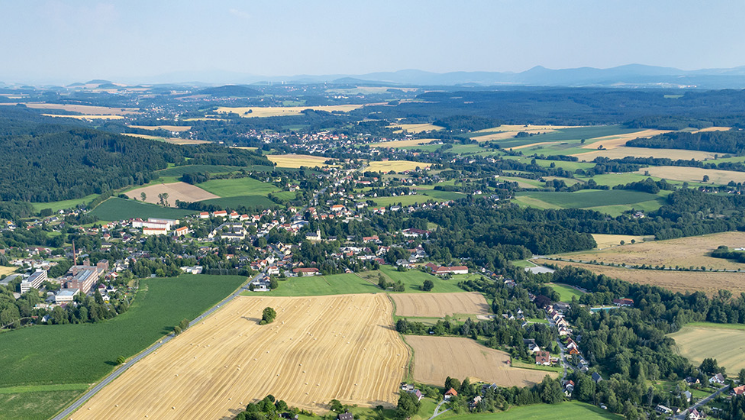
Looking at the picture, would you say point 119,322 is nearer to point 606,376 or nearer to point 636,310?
point 606,376

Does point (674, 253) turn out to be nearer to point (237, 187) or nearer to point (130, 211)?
point (237, 187)

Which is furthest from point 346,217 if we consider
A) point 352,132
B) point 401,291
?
point 352,132

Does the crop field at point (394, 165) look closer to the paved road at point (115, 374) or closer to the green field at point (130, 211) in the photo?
the green field at point (130, 211)

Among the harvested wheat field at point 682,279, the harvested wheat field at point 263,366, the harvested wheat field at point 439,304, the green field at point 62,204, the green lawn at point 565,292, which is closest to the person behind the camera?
the harvested wheat field at point 263,366

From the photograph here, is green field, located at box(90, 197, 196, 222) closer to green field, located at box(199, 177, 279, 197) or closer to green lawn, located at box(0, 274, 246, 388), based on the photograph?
green field, located at box(199, 177, 279, 197)

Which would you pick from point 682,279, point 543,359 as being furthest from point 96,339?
point 682,279

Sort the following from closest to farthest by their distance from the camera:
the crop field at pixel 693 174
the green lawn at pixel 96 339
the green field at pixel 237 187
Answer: the green lawn at pixel 96 339
the green field at pixel 237 187
the crop field at pixel 693 174

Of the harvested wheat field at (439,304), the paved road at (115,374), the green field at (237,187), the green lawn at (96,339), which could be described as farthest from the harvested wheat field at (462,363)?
the green field at (237,187)

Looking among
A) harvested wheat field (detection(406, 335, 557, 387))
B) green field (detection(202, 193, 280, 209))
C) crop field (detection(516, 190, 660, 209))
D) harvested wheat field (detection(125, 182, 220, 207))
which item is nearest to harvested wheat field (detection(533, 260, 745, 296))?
A: harvested wheat field (detection(406, 335, 557, 387))
